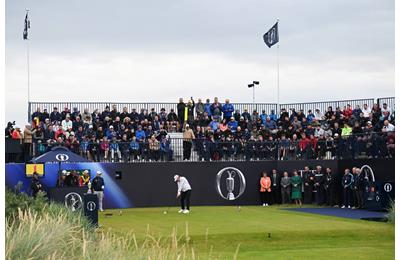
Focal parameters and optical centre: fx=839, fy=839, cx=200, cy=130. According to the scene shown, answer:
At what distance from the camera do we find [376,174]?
3600 centimetres

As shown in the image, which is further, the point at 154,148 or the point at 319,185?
the point at 154,148

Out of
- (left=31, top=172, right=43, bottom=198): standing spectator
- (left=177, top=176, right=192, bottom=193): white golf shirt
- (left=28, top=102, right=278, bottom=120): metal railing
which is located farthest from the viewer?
(left=28, top=102, right=278, bottom=120): metal railing

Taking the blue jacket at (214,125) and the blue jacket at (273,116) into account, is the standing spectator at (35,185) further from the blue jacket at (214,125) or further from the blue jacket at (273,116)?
the blue jacket at (273,116)

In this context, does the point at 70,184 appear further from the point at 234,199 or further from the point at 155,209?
the point at 234,199

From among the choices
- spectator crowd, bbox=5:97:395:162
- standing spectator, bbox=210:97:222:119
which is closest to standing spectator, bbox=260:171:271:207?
spectator crowd, bbox=5:97:395:162

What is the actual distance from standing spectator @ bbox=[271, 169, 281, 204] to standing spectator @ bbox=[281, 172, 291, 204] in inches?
14.8

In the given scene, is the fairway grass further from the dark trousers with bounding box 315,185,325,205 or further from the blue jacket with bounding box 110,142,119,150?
the blue jacket with bounding box 110,142,119,150

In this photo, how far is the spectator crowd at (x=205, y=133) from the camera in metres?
38.9

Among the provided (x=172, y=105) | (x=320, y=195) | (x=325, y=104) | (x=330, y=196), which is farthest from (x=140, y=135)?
(x=325, y=104)

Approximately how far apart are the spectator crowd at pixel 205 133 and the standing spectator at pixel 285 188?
170 centimetres

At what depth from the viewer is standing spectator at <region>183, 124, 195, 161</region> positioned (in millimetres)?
40875

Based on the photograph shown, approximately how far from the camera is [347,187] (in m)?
37.2

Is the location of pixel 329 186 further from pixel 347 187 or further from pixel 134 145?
pixel 134 145

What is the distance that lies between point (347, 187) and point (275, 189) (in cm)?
516
